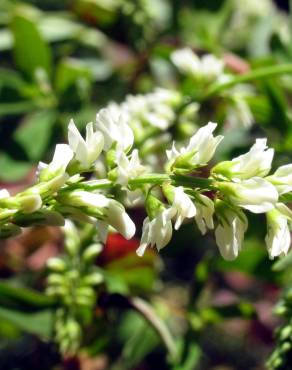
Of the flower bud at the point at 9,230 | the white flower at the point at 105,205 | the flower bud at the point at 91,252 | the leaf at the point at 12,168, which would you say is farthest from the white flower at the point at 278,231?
the leaf at the point at 12,168

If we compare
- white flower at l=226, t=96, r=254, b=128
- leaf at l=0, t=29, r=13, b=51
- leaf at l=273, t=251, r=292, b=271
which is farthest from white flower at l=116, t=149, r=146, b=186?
leaf at l=0, t=29, r=13, b=51

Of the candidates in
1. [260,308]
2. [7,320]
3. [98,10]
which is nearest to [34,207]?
[7,320]

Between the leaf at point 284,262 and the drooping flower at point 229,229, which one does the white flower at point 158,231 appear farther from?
the leaf at point 284,262

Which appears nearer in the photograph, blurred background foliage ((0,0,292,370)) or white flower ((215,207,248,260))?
white flower ((215,207,248,260))

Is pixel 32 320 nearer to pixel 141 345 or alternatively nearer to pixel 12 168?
pixel 141 345

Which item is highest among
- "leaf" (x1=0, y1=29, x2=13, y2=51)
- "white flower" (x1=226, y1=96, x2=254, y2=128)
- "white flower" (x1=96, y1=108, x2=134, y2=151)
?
"white flower" (x1=96, y1=108, x2=134, y2=151)

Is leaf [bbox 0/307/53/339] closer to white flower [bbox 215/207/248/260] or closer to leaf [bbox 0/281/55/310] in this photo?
leaf [bbox 0/281/55/310]
